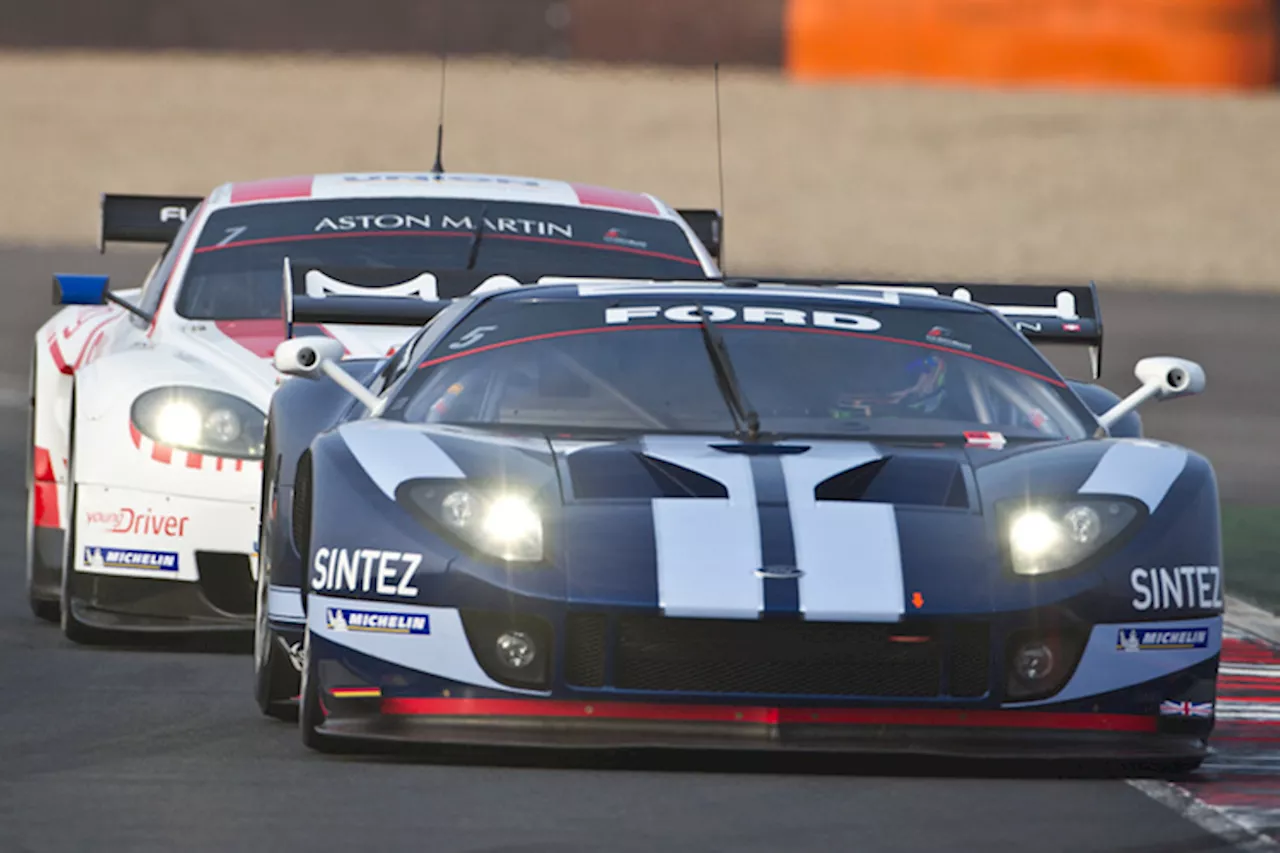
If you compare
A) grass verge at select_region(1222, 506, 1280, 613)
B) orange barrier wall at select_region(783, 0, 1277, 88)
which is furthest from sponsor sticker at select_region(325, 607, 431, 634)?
orange barrier wall at select_region(783, 0, 1277, 88)

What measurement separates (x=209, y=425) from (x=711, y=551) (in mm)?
2607

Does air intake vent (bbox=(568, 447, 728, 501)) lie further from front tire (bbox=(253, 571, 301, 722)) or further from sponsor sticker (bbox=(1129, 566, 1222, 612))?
front tire (bbox=(253, 571, 301, 722))

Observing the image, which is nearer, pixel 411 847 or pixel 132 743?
pixel 411 847

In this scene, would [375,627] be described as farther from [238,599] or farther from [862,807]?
[238,599]

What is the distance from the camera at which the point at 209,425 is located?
800 centimetres

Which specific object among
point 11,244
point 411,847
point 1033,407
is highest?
point 11,244

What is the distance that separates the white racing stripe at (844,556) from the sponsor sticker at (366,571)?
0.74m

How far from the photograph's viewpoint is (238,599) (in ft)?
26.2

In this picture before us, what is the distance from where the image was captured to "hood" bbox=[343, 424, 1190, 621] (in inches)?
223

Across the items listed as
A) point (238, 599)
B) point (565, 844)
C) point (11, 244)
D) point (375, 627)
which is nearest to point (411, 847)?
point (565, 844)

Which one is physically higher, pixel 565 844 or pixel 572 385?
pixel 572 385

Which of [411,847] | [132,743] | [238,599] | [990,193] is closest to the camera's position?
A: [411,847]

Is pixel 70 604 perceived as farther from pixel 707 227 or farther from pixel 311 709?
pixel 707 227

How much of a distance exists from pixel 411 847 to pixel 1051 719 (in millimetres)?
1340
